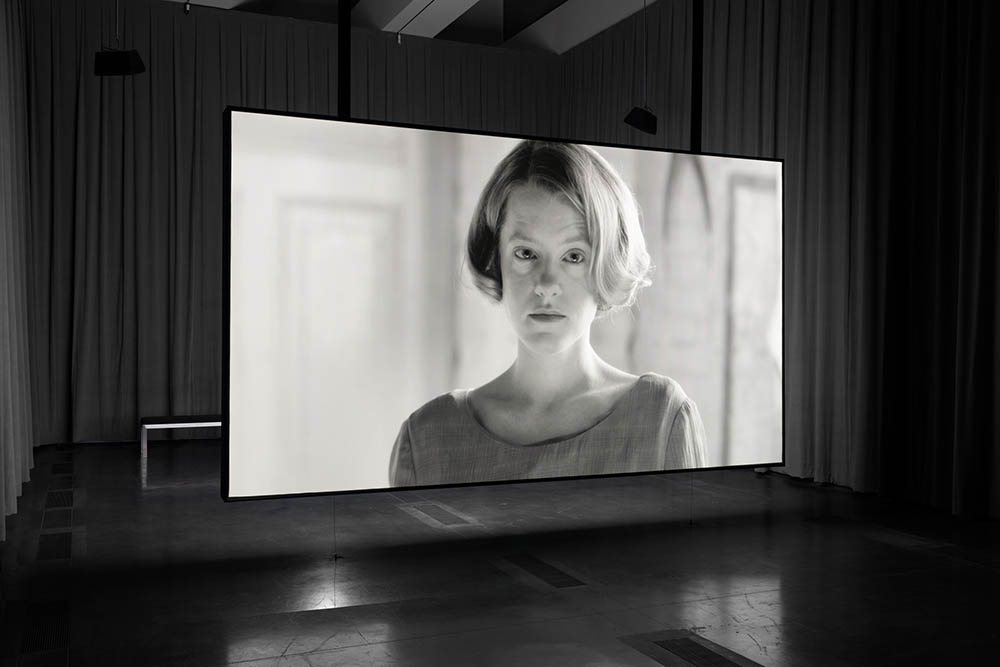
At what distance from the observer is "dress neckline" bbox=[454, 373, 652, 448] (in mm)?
4781

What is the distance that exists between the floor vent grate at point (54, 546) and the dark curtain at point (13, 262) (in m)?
0.21

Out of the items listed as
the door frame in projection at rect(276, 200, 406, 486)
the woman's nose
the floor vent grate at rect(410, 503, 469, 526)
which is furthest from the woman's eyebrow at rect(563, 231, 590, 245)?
the floor vent grate at rect(410, 503, 469, 526)

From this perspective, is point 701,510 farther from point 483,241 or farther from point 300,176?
point 300,176

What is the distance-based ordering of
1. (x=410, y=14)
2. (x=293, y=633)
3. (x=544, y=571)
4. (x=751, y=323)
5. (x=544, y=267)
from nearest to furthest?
(x=293, y=633)
(x=544, y=571)
(x=544, y=267)
(x=751, y=323)
(x=410, y=14)

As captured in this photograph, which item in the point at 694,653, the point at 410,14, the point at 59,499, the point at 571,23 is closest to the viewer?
the point at 694,653

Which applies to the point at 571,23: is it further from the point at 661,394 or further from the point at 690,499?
the point at 661,394

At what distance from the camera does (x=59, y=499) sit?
603 cm

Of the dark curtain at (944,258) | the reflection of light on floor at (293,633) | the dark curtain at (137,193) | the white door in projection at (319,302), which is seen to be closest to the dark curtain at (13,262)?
the dark curtain at (137,193)

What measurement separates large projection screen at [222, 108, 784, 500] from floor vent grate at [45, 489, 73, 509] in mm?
2193

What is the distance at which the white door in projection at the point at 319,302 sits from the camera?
14.0ft

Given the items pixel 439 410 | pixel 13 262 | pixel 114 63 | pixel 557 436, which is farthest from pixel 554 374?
pixel 114 63

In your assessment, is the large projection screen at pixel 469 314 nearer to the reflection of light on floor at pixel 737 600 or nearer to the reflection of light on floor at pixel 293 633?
the reflection of light on floor at pixel 293 633

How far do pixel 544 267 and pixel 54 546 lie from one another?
113 inches

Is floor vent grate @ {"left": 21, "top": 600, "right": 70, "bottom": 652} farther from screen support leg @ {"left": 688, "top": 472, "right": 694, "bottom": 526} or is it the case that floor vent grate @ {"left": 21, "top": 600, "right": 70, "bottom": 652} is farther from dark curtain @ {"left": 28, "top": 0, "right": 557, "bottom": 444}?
dark curtain @ {"left": 28, "top": 0, "right": 557, "bottom": 444}
